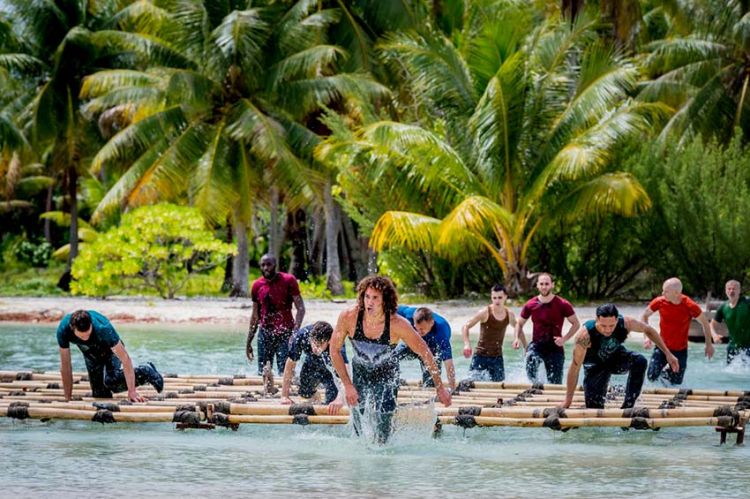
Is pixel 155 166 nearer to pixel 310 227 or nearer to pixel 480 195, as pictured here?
pixel 480 195

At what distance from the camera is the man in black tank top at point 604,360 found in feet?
38.3

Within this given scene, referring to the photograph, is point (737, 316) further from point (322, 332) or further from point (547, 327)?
point (322, 332)

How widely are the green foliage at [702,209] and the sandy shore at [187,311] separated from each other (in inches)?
62.2

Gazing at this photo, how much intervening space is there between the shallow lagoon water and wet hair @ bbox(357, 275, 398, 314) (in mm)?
1284

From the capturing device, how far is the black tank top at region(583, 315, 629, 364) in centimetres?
1173

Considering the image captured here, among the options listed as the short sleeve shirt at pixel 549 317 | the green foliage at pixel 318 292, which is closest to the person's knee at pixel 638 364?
the short sleeve shirt at pixel 549 317

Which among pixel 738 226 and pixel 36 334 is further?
pixel 738 226

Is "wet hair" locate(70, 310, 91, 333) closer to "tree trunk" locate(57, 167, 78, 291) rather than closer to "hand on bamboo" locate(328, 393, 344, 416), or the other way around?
"hand on bamboo" locate(328, 393, 344, 416)

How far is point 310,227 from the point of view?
143 ft

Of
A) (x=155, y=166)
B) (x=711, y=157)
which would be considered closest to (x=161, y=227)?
(x=155, y=166)

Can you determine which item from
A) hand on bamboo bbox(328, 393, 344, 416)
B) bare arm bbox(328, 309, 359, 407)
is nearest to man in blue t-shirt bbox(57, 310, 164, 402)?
hand on bamboo bbox(328, 393, 344, 416)

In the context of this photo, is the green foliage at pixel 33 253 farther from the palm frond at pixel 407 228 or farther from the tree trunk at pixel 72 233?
the palm frond at pixel 407 228

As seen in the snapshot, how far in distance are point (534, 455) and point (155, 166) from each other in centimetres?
2201

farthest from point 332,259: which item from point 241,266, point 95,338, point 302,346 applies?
point 302,346
